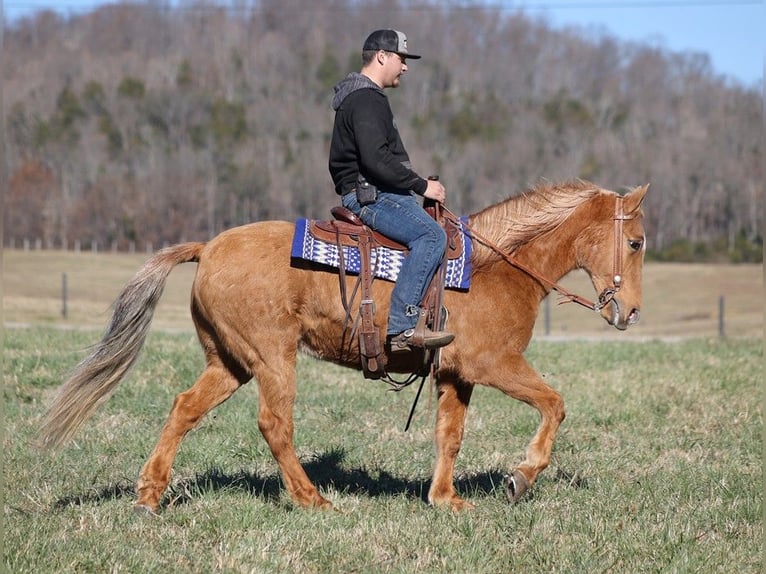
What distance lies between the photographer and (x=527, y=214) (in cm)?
779

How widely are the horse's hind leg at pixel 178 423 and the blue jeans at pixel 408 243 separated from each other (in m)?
1.27

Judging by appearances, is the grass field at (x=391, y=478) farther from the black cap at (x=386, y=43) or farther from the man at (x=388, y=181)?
the black cap at (x=386, y=43)

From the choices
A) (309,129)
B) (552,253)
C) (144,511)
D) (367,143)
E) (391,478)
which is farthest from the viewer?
(309,129)

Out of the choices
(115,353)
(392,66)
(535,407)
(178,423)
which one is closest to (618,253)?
(535,407)

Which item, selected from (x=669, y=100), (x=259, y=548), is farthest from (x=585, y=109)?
(x=259, y=548)

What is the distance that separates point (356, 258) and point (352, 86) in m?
1.18

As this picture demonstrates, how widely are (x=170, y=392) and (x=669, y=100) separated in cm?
16150

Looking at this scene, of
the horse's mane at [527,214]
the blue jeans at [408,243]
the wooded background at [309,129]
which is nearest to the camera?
the blue jeans at [408,243]

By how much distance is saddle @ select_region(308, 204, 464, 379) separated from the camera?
7242 millimetres

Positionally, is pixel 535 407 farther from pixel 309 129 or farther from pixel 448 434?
pixel 309 129

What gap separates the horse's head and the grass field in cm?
131

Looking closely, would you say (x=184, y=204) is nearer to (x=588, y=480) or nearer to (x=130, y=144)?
(x=130, y=144)

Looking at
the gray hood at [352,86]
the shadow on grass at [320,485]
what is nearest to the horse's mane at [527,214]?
the gray hood at [352,86]

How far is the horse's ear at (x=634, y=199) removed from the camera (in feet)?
25.1
